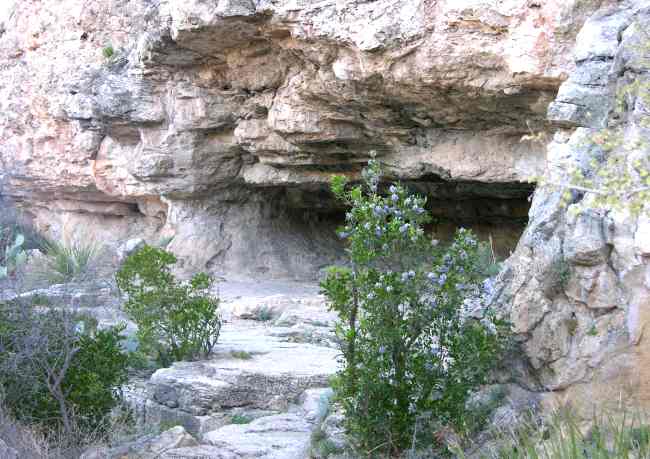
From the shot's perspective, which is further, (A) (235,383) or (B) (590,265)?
(A) (235,383)

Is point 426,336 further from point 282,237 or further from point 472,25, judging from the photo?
point 282,237

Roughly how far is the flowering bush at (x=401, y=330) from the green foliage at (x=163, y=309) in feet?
9.38

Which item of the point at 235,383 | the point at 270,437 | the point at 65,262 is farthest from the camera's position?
the point at 65,262

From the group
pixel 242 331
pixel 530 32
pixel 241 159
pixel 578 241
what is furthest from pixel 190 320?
pixel 241 159

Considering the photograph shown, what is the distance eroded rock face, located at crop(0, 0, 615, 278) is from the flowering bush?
369 centimetres

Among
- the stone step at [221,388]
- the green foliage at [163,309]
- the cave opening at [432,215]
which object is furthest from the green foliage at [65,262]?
the stone step at [221,388]

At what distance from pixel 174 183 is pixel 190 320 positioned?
630 centimetres

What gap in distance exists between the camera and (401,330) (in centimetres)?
431

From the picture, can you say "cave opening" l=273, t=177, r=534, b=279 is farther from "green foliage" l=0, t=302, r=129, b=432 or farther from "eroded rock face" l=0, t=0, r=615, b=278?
"green foliage" l=0, t=302, r=129, b=432

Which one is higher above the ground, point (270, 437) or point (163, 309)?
point (163, 309)

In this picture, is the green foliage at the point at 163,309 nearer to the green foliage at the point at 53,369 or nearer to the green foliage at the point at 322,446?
the green foliage at the point at 53,369

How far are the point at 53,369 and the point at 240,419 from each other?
154 cm

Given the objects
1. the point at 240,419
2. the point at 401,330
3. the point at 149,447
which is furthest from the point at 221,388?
the point at 401,330

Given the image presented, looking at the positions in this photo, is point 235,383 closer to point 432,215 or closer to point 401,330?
point 401,330
